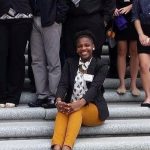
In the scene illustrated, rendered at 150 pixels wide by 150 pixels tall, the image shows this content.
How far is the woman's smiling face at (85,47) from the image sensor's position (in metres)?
4.78

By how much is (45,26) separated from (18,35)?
289 millimetres

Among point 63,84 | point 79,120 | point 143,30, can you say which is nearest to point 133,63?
point 143,30

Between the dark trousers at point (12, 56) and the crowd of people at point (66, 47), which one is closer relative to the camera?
the crowd of people at point (66, 47)

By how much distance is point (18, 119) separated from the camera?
5.18 m

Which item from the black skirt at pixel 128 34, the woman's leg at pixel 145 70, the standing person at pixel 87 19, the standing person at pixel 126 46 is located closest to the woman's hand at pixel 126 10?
the standing person at pixel 126 46

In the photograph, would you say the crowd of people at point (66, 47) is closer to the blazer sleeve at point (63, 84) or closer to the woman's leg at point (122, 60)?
the blazer sleeve at point (63, 84)

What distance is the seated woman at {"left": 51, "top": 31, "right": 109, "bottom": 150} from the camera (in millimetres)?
4609

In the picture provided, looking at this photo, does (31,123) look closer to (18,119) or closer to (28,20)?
(18,119)

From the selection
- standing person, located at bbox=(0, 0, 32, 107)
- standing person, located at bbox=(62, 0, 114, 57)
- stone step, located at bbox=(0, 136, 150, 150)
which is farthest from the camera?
standing person, located at bbox=(62, 0, 114, 57)

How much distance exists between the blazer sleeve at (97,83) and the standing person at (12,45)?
0.83 m

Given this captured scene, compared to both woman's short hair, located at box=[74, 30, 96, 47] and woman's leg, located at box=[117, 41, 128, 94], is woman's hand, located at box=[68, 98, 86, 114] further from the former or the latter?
woman's leg, located at box=[117, 41, 128, 94]

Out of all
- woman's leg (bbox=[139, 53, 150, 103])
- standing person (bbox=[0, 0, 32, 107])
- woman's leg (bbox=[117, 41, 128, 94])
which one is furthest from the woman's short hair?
woman's leg (bbox=[117, 41, 128, 94])

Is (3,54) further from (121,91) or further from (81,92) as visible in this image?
(121,91)

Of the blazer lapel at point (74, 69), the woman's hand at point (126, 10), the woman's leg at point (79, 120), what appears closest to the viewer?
the woman's leg at point (79, 120)
